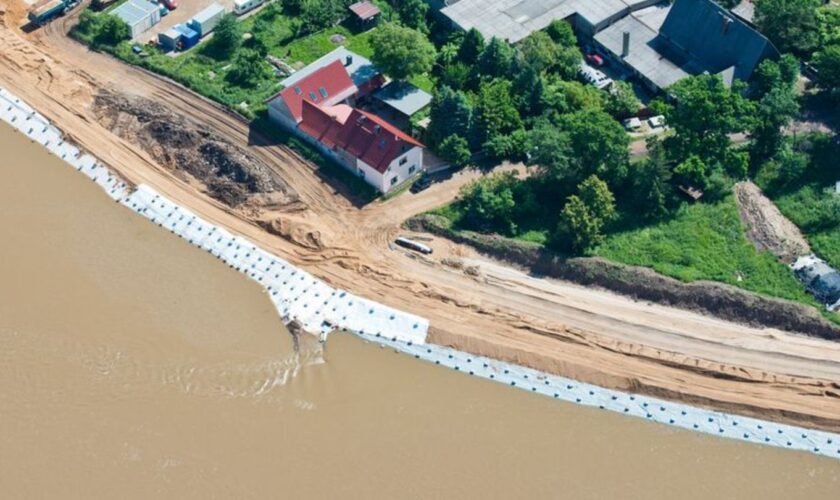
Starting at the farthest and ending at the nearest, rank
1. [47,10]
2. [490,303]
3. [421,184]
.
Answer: [47,10], [421,184], [490,303]

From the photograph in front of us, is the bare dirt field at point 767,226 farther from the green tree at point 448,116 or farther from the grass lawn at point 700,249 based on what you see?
the green tree at point 448,116

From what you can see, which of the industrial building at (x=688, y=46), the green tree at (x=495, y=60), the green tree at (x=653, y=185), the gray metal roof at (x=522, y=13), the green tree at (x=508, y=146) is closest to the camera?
the green tree at (x=653, y=185)

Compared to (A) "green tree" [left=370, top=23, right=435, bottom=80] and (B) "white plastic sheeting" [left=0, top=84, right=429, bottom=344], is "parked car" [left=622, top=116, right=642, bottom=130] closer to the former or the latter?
(A) "green tree" [left=370, top=23, right=435, bottom=80]

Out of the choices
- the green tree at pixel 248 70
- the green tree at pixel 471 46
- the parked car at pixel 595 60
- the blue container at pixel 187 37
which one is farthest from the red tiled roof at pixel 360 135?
the parked car at pixel 595 60

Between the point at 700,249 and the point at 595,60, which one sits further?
the point at 595,60

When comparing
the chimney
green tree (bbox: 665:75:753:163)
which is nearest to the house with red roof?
green tree (bbox: 665:75:753:163)

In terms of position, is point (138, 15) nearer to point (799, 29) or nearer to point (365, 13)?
point (365, 13)

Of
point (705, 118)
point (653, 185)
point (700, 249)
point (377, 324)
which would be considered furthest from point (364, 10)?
point (700, 249)

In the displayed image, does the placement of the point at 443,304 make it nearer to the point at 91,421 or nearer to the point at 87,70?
the point at 91,421
